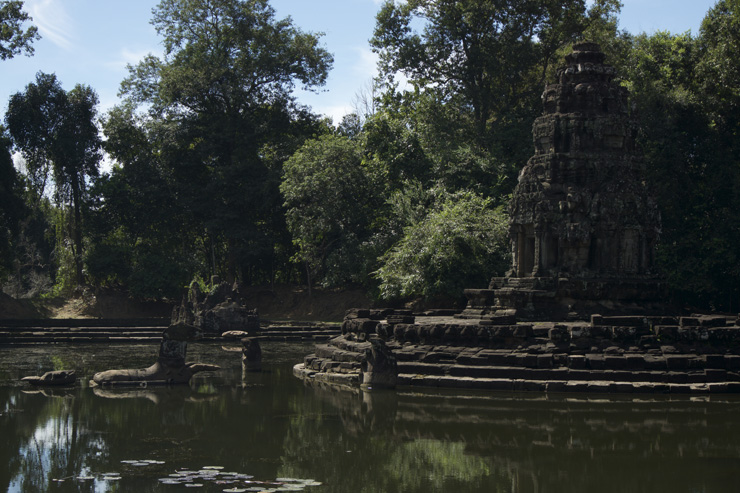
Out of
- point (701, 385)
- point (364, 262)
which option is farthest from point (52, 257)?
point (701, 385)

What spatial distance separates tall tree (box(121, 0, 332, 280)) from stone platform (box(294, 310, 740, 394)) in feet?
75.6

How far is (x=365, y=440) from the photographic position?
10984 mm

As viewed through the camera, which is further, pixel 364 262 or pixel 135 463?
pixel 364 262

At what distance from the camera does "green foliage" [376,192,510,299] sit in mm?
27344

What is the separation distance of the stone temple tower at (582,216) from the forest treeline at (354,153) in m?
8.08

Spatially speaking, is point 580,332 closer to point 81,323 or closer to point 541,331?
point 541,331

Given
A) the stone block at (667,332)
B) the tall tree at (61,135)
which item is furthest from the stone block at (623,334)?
the tall tree at (61,135)

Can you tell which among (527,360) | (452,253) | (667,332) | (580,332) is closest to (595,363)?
(580,332)

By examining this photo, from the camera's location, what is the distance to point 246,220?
39812 millimetres

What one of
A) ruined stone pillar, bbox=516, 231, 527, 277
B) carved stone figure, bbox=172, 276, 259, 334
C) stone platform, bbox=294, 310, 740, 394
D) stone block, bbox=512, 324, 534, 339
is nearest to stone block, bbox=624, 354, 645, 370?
stone platform, bbox=294, 310, 740, 394

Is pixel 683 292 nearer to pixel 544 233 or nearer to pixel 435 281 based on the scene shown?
pixel 435 281

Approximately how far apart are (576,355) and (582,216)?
402cm

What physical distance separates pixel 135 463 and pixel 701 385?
9887 millimetres

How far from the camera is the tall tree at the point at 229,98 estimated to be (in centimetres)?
3931
